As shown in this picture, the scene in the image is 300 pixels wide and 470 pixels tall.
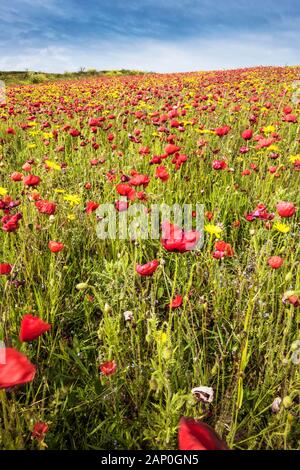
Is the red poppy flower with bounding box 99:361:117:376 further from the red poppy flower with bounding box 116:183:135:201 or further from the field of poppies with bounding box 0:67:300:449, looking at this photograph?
the red poppy flower with bounding box 116:183:135:201

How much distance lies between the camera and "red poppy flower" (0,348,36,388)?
0.83 meters

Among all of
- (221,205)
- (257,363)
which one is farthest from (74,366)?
(221,205)

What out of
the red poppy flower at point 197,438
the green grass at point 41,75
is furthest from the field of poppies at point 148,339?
the green grass at point 41,75

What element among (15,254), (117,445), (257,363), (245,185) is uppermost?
(245,185)

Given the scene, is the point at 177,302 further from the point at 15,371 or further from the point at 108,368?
the point at 15,371

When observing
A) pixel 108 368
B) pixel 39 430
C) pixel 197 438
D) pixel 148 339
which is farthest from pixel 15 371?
pixel 148 339

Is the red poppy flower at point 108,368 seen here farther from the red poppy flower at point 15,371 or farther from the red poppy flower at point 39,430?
the red poppy flower at point 15,371

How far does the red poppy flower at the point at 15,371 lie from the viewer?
83 centimetres

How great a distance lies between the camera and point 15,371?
84 centimetres

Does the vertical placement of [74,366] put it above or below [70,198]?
below

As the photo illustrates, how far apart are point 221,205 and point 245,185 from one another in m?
0.66
